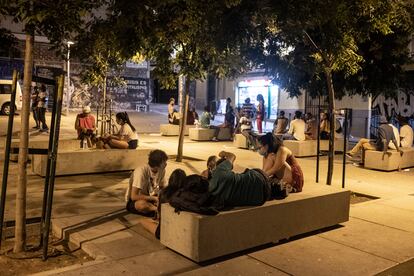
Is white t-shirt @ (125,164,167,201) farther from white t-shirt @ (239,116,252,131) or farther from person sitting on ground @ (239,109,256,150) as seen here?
white t-shirt @ (239,116,252,131)

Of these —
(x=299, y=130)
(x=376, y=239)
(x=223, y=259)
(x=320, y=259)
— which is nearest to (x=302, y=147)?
(x=299, y=130)

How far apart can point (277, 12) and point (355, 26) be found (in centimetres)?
189

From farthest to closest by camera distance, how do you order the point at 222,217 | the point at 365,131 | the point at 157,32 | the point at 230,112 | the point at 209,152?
the point at 365,131
the point at 230,112
the point at 209,152
the point at 157,32
the point at 222,217

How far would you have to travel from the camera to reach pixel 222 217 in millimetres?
4980

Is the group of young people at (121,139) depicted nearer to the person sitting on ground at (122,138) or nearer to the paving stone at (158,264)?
the person sitting on ground at (122,138)

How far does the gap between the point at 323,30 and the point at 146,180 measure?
13.7 feet

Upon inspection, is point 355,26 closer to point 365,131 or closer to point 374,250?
point 374,250

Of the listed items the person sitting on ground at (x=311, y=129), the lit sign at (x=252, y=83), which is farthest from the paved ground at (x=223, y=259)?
the lit sign at (x=252, y=83)

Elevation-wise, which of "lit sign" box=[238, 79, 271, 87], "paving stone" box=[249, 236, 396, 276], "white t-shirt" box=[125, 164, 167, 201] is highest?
"lit sign" box=[238, 79, 271, 87]

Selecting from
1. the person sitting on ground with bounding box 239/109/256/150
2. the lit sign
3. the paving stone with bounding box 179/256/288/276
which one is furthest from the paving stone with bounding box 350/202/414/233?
the lit sign

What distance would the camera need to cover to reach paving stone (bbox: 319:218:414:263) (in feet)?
18.3

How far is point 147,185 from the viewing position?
6.59 m

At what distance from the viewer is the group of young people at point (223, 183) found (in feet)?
17.1

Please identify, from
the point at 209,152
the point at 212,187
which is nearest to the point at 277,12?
the point at 212,187
